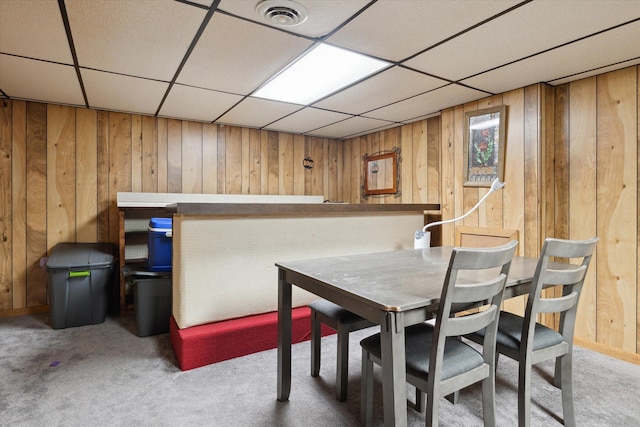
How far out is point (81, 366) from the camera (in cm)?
246

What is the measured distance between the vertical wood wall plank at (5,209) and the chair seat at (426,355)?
12.7 feet

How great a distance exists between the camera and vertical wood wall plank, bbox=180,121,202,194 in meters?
4.36

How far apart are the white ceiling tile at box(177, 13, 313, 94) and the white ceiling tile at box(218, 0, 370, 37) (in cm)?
10

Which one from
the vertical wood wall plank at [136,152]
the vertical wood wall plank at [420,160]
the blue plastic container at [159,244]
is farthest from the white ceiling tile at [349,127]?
the blue plastic container at [159,244]

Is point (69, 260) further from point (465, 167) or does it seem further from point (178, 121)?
point (465, 167)

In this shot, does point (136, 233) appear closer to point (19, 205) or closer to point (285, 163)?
point (19, 205)

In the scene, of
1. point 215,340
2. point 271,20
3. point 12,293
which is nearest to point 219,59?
point 271,20

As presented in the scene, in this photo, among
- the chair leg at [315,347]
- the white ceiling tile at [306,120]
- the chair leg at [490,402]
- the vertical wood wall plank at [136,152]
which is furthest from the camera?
the vertical wood wall plank at [136,152]

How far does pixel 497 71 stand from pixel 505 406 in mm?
2292

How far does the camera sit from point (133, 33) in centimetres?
208

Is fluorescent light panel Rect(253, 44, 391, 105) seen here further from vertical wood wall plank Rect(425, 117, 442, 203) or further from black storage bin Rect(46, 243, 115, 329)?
black storage bin Rect(46, 243, 115, 329)

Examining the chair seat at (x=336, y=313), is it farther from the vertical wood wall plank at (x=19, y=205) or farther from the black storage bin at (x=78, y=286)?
the vertical wood wall plank at (x=19, y=205)

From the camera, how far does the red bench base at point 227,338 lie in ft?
7.89

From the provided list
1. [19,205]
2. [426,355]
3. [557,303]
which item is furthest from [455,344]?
[19,205]
